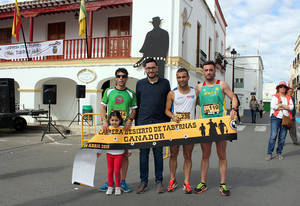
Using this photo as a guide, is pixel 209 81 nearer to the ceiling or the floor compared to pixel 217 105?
nearer to the ceiling

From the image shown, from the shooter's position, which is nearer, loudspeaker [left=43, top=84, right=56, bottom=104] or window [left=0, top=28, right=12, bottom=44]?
loudspeaker [left=43, top=84, right=56, bottom=104]

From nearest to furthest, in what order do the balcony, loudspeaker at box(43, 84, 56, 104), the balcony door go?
1. loudspeaker at box(43, 84, 56, 104)
2. the balcony
3. the balcony door

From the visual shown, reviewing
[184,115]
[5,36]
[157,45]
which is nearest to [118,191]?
[184,115]

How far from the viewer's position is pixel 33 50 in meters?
13.8

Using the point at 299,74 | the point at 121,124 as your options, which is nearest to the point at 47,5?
the point at 121,124

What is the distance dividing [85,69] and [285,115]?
31.3ft

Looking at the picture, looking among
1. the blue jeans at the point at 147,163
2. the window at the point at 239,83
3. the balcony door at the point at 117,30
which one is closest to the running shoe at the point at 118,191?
the blue jeans at the point at 147,163

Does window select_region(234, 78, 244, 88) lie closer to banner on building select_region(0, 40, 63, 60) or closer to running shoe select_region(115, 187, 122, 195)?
banner on building select_region(0, 40, 63, 60)

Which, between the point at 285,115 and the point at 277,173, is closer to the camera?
the point at 277,173

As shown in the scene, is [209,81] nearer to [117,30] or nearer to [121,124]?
[121,124]

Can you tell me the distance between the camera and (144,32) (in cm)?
1215

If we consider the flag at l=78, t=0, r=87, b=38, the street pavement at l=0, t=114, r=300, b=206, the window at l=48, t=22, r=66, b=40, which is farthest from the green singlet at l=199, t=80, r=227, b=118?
the window at l=48, t=22, r=66, b=40

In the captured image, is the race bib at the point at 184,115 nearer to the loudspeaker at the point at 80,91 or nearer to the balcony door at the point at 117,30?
the loudspeaker at the point at 80,91

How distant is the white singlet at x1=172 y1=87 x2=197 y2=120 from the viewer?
12.4ft
